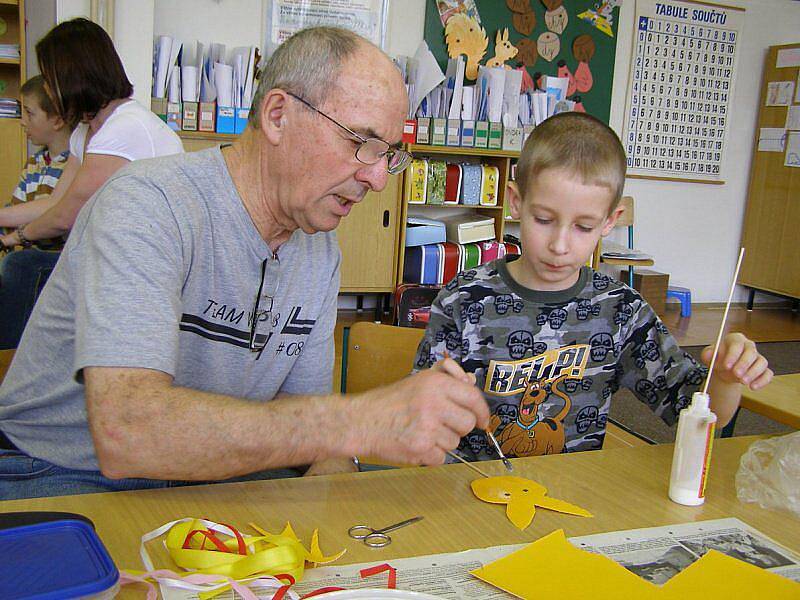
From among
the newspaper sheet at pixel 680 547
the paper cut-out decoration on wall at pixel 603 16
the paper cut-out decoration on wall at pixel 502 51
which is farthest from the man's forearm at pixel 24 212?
the paper cut-out decoration on wall at pixel 603 16

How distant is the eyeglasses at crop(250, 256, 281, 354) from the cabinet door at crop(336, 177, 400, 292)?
3405mm

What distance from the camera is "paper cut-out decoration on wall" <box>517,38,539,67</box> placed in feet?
17.3

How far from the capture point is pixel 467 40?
5094mm

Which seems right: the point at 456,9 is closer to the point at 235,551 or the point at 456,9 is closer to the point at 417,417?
the point at 417,417

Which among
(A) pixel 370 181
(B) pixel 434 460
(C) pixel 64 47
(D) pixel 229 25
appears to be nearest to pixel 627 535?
(B) pixel 434 460

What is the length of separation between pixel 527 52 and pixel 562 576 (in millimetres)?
4888

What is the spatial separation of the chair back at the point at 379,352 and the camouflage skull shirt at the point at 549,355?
104 mm

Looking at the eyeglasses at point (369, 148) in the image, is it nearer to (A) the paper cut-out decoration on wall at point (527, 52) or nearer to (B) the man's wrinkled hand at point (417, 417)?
(B) the man's wrinkled hand at point (417, 417)

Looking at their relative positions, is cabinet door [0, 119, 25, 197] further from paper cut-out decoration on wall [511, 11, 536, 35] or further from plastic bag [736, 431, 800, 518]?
plastic bag [736, 431, 800, 518]

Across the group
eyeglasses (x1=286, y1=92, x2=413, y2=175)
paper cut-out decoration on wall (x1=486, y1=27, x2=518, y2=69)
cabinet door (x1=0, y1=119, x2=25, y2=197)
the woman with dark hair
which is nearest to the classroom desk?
eyeglasses (x1=286, y1=92, x2=413, y2=175)

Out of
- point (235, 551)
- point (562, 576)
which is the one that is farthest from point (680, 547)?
point (235, 551)

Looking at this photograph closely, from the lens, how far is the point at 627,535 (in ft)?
3.23

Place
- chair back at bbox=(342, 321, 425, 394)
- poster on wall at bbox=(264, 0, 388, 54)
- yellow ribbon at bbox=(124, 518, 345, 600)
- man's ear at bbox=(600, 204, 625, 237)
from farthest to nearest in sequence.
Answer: poster on wall at bbox=(264, 0, 388, 54), chair back at bbox=(342, 321, 425, 394), man's ear at bbox=(600, 204, 625, 237), yellow ribbon at bbox=(124, 518, 345, 600)

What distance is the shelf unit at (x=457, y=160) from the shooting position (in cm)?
480
